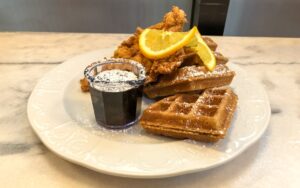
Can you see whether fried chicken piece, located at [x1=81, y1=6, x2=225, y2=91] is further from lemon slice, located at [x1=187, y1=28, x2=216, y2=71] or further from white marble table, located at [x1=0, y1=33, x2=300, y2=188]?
white marble table, located at [x1=0, y1=33, x2=300, y2=188]

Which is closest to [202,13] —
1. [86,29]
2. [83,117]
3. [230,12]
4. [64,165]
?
[230,12]

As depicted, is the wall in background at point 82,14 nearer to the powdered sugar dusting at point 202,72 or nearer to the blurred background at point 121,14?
the blurred background at point 121,14

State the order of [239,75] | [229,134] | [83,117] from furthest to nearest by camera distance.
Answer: [239,75]
[83,117]
[229,134]

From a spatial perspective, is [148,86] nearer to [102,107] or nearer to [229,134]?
[102,107]

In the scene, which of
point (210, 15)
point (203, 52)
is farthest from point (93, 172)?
point (210, 15)

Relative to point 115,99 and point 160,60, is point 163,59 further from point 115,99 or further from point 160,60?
point 115,99

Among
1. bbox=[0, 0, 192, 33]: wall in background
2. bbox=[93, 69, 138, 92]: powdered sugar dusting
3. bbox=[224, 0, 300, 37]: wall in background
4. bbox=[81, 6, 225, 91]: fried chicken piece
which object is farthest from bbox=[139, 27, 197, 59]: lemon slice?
bbox=[224, 0, 300, 37]: wall in background
